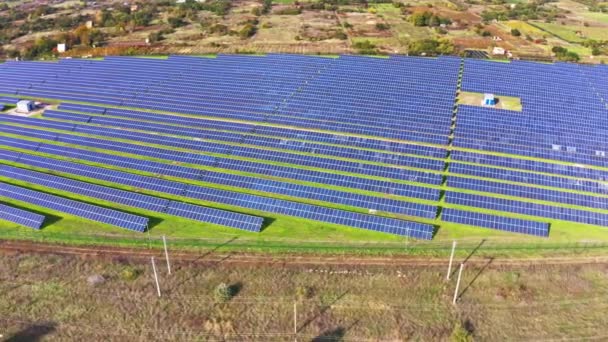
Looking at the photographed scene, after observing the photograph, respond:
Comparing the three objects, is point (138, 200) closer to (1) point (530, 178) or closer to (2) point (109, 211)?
(2) point (109, 211)

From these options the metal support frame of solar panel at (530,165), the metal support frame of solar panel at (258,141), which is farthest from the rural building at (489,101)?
the metal support frame of solar panel at (258,141)

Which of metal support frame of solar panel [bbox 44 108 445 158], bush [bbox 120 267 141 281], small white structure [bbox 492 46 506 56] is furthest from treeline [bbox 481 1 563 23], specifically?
bush [bbox 120 267 141 281]

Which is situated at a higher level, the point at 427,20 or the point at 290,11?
the point at 290,11

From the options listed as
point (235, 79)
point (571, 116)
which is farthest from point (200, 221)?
point (571, 116)

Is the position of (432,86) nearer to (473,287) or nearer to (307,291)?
(473,287)

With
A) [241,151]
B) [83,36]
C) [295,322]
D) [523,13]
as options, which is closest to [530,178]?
[295,322]

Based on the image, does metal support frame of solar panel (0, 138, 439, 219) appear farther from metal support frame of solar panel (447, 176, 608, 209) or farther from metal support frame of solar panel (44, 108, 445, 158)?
metal support frame of solar panel (44, 108, 445, 158)
